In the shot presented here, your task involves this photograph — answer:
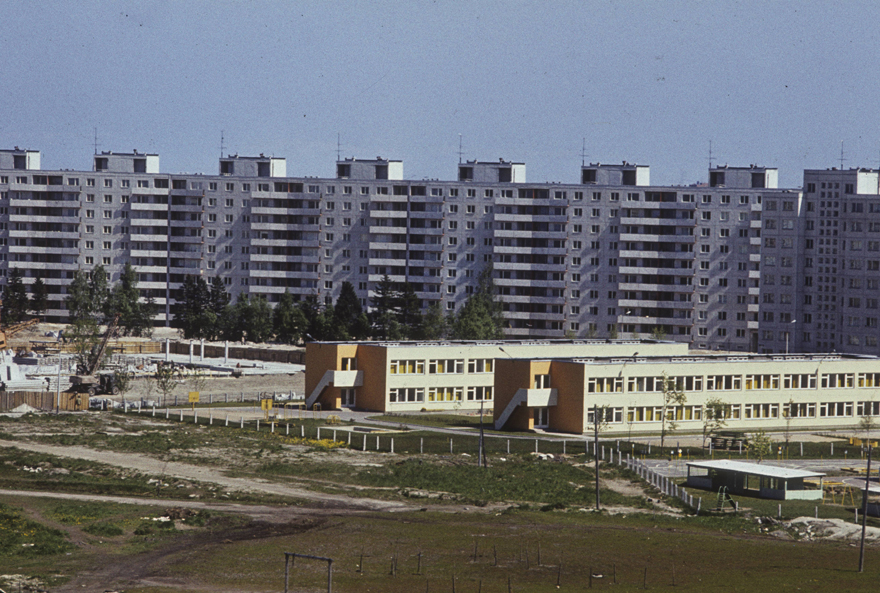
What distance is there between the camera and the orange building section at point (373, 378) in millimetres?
105750

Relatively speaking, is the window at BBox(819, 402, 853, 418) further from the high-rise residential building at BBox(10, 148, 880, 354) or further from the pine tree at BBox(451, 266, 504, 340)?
the pine tree at BBox(451, 266, 504, 340)

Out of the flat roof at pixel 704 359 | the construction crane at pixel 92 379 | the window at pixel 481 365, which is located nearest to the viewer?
the flat roof at pixel 704 359

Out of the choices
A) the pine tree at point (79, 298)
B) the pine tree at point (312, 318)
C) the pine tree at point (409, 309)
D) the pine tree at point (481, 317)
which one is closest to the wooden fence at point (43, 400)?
the pine tree at point (481, 317)

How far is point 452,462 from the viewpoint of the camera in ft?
257

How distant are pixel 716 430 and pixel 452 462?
2359 centimetres

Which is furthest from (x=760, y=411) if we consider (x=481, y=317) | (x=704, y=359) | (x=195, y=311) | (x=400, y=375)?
(x=195, y=311)

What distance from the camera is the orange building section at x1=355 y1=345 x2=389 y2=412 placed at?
347 feet

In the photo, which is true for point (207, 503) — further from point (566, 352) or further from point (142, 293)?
point (142, 293)

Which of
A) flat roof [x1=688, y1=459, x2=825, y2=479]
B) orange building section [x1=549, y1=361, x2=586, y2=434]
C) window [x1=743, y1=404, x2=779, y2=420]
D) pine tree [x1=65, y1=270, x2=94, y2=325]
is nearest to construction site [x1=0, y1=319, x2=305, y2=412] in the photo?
pine tree [x1=65, y1=270, x2=94, y2=325]

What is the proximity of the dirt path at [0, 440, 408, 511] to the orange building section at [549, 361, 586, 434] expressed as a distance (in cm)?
3230

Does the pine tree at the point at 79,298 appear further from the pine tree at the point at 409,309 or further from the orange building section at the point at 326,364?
the orange building section at the point at 326,364

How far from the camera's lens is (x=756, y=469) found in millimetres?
72250

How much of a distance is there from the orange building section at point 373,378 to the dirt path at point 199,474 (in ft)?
103

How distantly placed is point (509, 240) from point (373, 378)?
75.9 meters
